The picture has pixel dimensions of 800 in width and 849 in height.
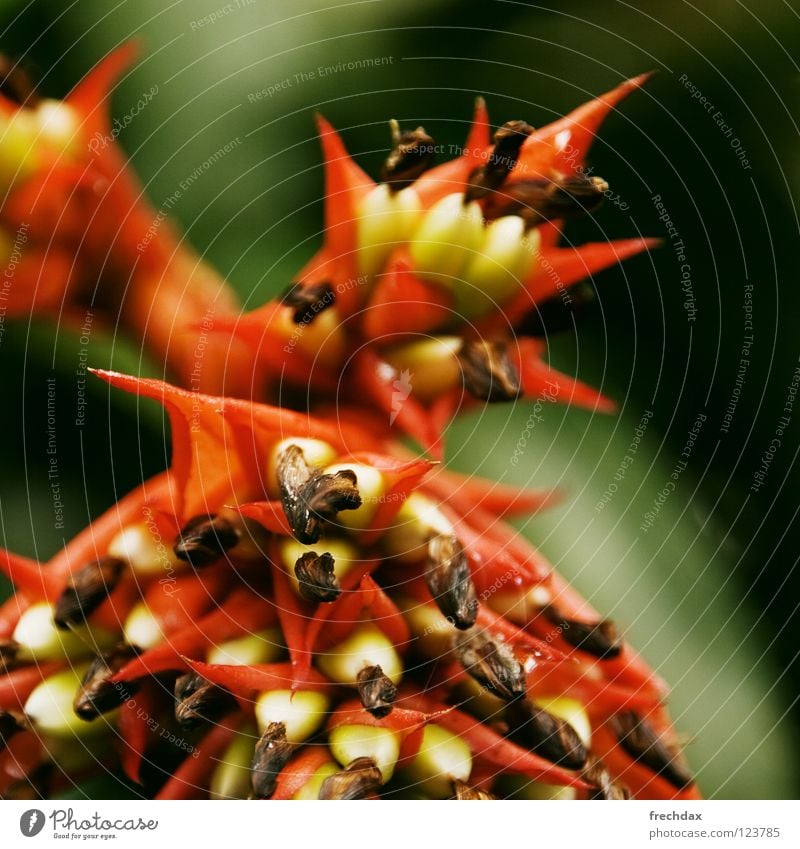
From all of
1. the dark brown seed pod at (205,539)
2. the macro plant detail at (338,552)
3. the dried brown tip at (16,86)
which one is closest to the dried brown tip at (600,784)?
the macro plant detail at (338,552)

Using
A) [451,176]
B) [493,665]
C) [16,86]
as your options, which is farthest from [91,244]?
[493,665]

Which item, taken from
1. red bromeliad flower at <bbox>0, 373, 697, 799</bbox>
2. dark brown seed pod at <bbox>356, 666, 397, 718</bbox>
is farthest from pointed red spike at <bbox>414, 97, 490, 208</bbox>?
dark brown seed pod at <bbox>356, 666, 397, 718</bbox>

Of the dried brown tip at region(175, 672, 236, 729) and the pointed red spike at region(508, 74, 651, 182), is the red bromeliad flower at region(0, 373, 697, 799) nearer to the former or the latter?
the dried brown tip at region(175, 672, 236, 729)

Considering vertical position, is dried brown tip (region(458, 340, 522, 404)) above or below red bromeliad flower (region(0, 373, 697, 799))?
above

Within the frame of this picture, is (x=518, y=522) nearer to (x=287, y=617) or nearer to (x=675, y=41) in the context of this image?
(x=287, y=617)

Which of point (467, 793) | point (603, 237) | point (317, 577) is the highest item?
point (603, 237)

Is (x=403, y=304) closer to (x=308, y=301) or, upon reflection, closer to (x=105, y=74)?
(x=308, y=301)
